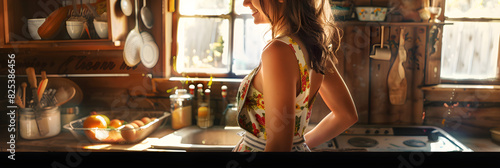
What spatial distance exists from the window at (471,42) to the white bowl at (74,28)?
2086 millimetres

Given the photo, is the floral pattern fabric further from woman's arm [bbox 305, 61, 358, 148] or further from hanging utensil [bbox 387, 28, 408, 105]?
hanging utensil [bbox 387, 28, 408, 105]

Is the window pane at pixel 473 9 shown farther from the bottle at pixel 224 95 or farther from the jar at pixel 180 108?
the jar at pixel 180 108

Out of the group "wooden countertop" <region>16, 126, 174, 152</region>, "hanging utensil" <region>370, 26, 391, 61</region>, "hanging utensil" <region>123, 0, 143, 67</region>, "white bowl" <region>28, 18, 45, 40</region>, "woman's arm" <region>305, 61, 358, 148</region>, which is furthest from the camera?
"hanging utensil" <region>370, 26, 391, 61</region>

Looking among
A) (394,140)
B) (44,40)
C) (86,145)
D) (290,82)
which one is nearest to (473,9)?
(394,140)

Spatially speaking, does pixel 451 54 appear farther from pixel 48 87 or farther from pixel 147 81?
pixel 48 87

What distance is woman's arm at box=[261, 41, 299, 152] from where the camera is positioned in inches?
24.6

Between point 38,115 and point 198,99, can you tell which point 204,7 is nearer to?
point 198,99

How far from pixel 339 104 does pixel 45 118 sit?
146 centimetres

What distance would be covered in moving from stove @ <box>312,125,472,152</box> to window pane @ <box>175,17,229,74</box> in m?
0.85

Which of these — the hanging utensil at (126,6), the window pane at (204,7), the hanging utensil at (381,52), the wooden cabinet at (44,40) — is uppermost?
the window pane at (204,7)

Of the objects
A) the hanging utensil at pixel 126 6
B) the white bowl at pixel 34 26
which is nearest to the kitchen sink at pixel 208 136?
the hanging utensil at pixel 126 6

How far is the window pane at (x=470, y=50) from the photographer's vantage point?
7.06 feet

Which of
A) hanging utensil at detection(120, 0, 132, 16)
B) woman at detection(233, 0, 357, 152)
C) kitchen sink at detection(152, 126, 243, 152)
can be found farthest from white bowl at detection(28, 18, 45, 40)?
woman at detection(233, 0, 357, 152)
